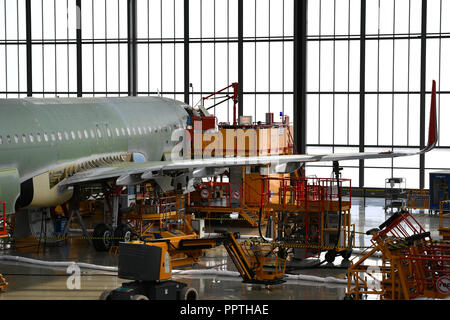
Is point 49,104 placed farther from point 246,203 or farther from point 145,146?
point 246,203

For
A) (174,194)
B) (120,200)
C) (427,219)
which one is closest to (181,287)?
(120,200)

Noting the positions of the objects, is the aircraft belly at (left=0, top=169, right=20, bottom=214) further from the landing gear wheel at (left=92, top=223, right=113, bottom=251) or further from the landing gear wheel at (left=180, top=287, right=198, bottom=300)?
the landing gear wheel at (left=180, top=287, right=198, bottom=300)

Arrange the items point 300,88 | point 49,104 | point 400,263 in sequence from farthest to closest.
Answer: point 300,88, point 49,104, point 400,263

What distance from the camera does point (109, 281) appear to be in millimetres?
24781

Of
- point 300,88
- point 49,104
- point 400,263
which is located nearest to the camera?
point 400,263

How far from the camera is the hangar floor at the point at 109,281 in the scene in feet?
74.6

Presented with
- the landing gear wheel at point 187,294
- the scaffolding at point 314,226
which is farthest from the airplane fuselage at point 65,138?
the landing gear wheel at point 187,294

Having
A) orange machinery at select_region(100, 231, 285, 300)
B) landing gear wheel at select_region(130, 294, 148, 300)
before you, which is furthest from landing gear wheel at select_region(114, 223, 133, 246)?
landing gear wheel at select_region(130, 294, 148, 300)

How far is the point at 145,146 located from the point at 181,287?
1648 centimetres

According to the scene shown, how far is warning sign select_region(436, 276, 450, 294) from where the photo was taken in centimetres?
1939

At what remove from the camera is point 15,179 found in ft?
88.7

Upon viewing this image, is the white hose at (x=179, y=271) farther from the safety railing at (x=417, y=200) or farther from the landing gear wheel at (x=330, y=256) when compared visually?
the safety railing at (x=417, y=200)

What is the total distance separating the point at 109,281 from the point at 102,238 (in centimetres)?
529

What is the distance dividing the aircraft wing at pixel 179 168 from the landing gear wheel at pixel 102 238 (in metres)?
1.84
